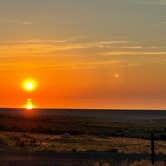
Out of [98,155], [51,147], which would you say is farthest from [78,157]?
[51,147]

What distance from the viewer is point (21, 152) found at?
126 ft

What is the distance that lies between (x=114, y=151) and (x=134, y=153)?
5.89ft

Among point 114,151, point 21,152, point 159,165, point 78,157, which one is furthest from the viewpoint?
point 114,151

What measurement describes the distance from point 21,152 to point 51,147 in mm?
5719

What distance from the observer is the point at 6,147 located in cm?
4350

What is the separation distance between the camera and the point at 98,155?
125ft

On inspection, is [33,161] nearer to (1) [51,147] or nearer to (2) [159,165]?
(2) [159,165]

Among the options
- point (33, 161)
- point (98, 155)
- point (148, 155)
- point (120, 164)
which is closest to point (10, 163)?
point (33, 161)

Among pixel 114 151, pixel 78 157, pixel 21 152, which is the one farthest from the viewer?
pixel 114 151

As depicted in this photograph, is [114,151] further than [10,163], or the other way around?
[114,151]

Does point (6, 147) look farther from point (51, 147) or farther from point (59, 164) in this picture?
point (59, 164)

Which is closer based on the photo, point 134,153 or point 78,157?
point 78,157

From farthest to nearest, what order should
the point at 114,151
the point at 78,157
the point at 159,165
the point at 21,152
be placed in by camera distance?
the point at 114,151 → the point at 21,152 → the point at 78,157 → the point at 159,165

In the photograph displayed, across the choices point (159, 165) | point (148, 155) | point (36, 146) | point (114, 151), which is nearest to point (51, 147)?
point (36, 146)
